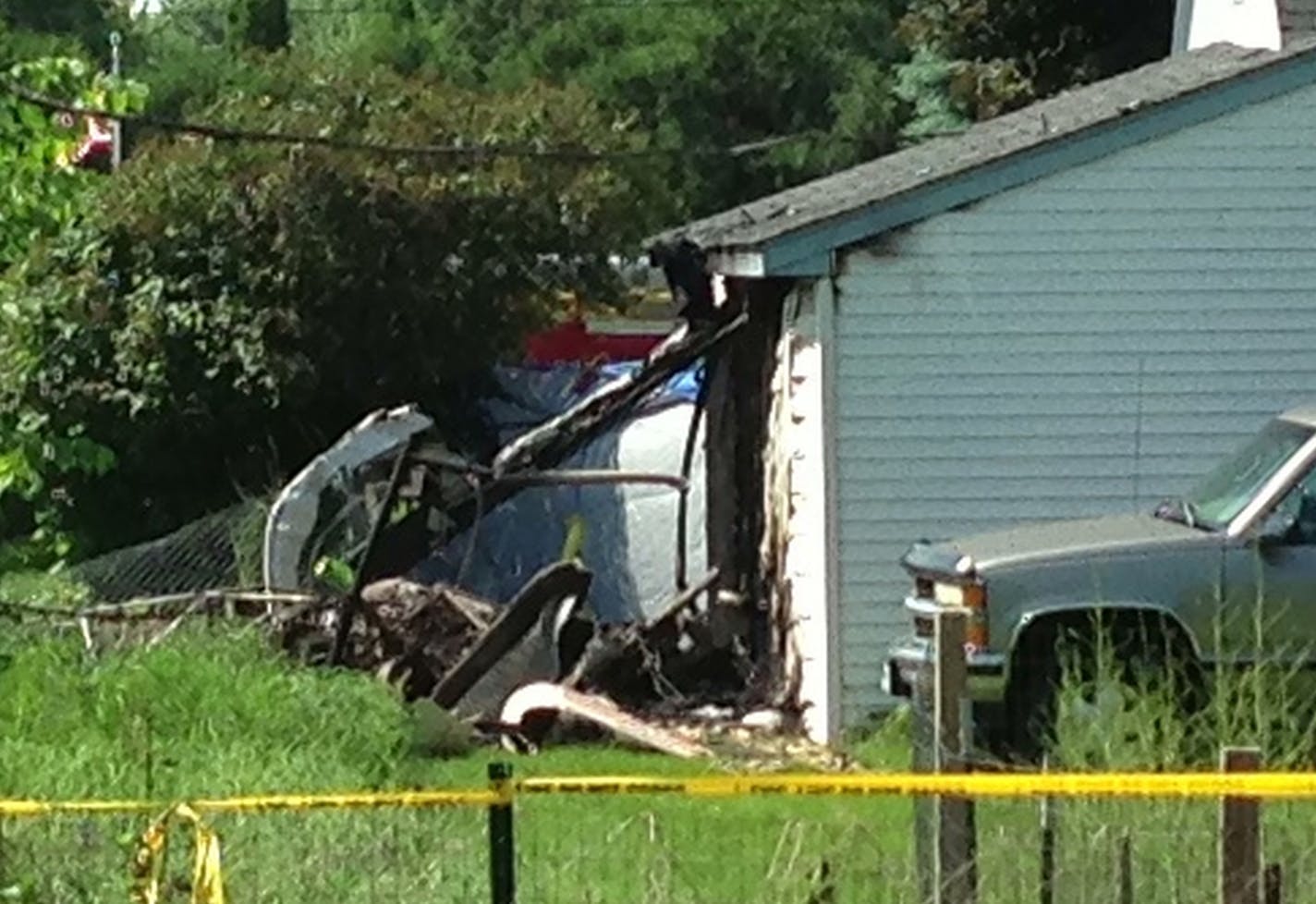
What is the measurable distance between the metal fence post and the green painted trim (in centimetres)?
886

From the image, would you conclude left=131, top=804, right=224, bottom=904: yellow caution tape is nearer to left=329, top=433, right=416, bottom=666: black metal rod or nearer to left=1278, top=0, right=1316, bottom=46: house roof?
left=329, top=433, right=416, bottom=666: black metal rod

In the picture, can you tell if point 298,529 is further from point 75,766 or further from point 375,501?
point 75,766

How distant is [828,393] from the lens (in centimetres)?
1658

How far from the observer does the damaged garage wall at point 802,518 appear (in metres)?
16.6

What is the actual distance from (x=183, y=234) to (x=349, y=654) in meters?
8.39

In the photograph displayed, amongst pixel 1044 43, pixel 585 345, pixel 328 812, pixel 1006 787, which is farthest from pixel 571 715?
pixel 585 345

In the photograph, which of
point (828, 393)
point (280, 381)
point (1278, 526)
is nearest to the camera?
point (1278, 526)

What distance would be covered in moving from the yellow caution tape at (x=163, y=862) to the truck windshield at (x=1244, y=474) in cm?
718

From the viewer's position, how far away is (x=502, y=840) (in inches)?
300

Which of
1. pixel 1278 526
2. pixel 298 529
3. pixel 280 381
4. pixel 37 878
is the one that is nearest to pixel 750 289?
pixel 298 529

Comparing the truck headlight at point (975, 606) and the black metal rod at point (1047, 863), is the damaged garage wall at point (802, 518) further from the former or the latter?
the black metal rod at point (1047, 863)

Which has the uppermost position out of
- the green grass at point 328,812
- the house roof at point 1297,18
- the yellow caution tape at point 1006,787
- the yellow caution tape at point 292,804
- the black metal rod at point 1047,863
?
the house roof at point 1297,18

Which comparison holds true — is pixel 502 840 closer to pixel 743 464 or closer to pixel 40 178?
pixel 40 178

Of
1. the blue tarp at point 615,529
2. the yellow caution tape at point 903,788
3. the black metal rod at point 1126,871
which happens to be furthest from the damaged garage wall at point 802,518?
the black metal rod at point 1126,871
